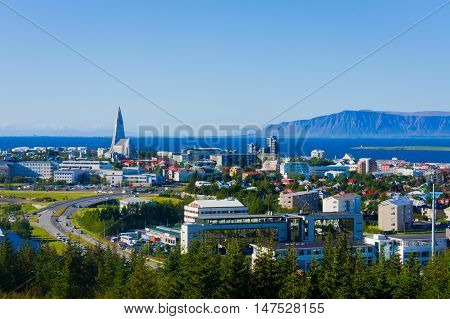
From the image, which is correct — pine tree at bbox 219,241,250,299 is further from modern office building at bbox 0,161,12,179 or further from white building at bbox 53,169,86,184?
modern office building at bbox 0,161,12,179

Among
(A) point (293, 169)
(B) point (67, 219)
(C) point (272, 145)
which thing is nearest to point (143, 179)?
(A) point (293, 169)

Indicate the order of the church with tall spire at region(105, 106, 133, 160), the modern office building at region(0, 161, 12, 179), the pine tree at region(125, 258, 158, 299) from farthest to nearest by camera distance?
the church with tall spire at region(105, 106, 133, 160) → the modern office building at region(0, 161, 12, 179) → the pine tree at region(125, 258, 158, 299)

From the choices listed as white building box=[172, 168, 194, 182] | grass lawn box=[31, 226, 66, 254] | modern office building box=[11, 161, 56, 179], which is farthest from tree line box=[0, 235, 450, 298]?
modern office building box=[11, 161, 56, 179]

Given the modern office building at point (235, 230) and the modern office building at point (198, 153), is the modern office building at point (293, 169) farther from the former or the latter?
the modern office building at point (235, 230)

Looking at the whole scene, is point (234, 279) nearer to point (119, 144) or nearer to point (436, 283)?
point (436, 283)

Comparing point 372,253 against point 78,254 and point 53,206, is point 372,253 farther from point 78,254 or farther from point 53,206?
point 53,206
